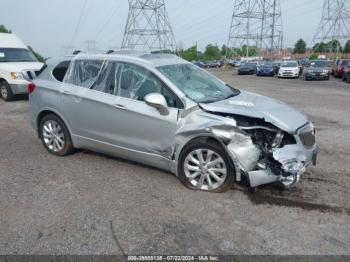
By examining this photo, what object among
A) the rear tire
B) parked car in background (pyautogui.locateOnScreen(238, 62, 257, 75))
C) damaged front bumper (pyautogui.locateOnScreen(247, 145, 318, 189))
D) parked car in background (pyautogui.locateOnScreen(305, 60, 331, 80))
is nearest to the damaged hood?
damaged front bumper (pyautogui.locateOnScreen(247, 145, 318, 189))

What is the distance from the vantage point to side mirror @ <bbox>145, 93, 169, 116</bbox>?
4.37 metres

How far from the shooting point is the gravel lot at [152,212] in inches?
132

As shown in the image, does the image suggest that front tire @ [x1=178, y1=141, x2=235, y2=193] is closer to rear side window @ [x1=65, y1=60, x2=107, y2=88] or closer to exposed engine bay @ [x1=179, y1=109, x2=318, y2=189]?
exposed engine bay @ [x1=179, y1=109, x2=318, y2=189]

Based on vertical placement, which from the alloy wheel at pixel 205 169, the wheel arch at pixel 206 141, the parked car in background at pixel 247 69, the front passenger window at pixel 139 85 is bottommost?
the parked car in background at pixel 247 69

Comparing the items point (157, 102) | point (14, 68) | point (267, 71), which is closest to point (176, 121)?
point (157, 102)

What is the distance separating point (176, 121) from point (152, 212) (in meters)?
1.19

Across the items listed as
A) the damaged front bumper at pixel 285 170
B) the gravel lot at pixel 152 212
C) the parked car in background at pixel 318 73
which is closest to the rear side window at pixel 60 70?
the gravel lot at pixel 152 212

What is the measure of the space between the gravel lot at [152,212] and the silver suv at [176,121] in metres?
0.29

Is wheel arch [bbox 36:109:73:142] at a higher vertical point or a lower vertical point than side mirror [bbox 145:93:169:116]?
lower

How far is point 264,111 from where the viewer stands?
440 centimetres

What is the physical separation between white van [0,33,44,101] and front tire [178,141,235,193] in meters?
8.64

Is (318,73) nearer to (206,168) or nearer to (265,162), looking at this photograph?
(265,162)

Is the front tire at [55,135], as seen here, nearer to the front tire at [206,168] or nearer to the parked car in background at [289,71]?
the front tire at [206,168]

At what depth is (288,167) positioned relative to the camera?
421 cm
